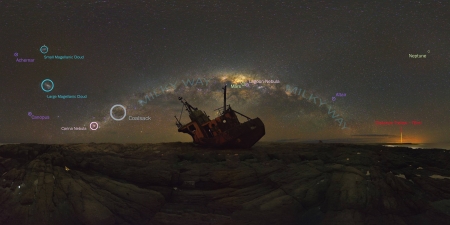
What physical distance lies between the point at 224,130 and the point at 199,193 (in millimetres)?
29256

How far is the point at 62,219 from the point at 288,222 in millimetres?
11982

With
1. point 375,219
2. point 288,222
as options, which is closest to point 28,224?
point 288,222

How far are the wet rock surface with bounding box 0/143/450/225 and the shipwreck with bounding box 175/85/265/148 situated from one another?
76.4ft

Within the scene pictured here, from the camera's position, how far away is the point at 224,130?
160 ft

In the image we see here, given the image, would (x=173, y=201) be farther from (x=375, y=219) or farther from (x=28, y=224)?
(x=375, y=219)

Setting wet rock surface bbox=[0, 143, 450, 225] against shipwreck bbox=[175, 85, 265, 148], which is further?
shipwreck bbox=[175, 85, 265, 148]

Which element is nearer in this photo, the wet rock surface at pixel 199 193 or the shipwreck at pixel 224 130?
the wet rock surface at pixel 199 193

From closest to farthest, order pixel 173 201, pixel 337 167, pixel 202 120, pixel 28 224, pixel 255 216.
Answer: pixel 28 224
pixel 255 216
pixel 173 201
pixel 337 167
pixel 202 120

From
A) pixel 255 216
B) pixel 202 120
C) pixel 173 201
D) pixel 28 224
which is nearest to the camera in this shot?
pixel 28 224

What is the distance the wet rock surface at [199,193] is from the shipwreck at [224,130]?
23294mm

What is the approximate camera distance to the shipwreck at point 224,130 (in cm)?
4603

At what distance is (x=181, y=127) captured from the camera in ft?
185

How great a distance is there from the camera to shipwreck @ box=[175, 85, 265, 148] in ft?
151

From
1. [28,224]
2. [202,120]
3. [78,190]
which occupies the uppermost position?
[202,120]
